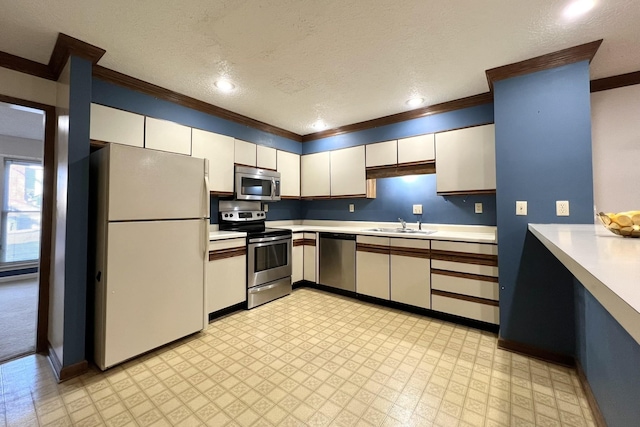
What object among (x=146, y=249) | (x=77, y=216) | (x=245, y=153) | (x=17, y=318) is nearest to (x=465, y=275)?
(x=146, y=249)

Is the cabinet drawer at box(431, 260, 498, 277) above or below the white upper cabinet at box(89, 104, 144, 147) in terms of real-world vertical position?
below

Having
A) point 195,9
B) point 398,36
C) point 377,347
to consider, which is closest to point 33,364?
point 377,347

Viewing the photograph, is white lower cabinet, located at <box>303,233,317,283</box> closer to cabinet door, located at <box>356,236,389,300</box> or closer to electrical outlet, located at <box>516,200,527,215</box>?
cabinet door, located at <box>356,236,389,300</box>

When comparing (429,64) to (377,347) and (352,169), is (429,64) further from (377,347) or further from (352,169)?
(377,347)

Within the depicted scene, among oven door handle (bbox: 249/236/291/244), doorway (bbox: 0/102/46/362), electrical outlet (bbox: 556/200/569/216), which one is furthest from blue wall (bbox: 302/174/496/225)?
doorway (bbox: 0/102/46/362)

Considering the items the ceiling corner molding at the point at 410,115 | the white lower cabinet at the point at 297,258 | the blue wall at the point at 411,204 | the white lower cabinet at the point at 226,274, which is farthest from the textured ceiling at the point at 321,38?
the white lower cabinet at the point at 297,258

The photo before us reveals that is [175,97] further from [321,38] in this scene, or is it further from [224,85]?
[321,38]

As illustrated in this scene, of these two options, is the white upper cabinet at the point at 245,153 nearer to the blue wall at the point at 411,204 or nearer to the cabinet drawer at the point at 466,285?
the blue wall at the point at 411,204

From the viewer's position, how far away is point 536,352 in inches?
83.0

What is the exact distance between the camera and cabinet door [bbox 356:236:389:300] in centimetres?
313

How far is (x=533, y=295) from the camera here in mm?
2145

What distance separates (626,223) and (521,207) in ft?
3.19

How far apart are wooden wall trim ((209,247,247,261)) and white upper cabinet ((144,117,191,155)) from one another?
116cm

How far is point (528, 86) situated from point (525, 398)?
2.28 meters
